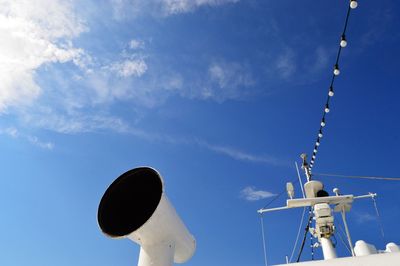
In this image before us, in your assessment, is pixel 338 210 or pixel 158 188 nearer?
pixel 158 188

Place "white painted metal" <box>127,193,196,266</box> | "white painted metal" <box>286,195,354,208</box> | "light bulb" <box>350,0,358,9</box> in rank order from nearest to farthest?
1. "white painted metal" <box>127,193,196,266</box>
2. "light bulb" <box>350,0,358,9</box>
3. "white painted metal" <box>286,195,354,208</box>

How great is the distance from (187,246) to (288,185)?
619cm

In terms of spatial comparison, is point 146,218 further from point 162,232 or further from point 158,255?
point 158,255

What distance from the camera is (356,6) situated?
21.1 ft

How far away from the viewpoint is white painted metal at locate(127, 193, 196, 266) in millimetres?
4629

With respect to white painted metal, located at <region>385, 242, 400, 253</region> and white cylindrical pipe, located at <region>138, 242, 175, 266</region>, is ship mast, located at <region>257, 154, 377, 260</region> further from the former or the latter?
white cylindrical pipe, located at <region>138, 242, 175, 266</region>

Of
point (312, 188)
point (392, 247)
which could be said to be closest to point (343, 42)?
point (312, 188)

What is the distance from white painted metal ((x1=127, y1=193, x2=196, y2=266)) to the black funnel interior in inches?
5.0

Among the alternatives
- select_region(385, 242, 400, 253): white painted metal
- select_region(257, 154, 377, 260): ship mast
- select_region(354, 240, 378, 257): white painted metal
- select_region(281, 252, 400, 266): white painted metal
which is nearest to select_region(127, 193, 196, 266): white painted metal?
select_region(281, 252, 400, 266): white painted metal

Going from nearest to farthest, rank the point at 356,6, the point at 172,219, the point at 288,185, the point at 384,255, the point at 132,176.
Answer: the point at 384,255 < the point at 172,219 < the point at 132,176 < the point at 356,6 < the point at 288,185

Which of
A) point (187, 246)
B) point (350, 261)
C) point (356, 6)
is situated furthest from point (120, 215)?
point (356, 6)

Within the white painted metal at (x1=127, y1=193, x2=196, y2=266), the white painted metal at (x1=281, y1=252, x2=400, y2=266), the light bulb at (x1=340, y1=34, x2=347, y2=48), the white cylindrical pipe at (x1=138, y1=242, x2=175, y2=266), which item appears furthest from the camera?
the light bulb at (x1=340, y1=34, x2=347, y2=48)

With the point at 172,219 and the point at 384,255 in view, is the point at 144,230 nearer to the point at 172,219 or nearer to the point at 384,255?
the point at 172,219

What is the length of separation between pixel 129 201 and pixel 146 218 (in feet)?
1.64
